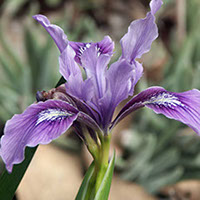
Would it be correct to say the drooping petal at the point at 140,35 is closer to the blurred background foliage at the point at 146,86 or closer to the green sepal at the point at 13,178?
the green sepal at the point at 13,178

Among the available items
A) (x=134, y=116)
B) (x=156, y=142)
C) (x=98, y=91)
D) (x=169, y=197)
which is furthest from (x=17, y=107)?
(x=98, y=91)

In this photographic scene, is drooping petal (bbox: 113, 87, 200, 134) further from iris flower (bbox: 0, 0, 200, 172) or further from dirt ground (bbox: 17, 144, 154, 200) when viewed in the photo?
dirt ground (bbox: 17, 144, 154, 200)

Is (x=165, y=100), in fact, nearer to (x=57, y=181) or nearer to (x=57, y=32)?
(x=57, y=32)

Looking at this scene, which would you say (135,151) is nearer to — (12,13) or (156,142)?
(156,142)

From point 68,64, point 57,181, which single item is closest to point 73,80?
point 68,64

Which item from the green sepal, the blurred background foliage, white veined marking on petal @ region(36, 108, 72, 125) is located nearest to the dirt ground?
the blurred background foliage

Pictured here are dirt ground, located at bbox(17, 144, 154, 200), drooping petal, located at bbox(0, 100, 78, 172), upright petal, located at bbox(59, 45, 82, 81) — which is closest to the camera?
drooping petal, located at bbox(0, 100, 78, 172)
